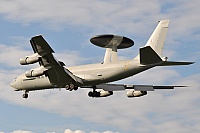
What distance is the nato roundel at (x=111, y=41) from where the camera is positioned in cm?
5422

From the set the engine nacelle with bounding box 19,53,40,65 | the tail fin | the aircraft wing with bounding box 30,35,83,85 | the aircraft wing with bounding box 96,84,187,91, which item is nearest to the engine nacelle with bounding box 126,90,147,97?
the aircraft wing with bounding box 96,84,187,91

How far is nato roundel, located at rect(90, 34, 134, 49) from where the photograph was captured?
178ft

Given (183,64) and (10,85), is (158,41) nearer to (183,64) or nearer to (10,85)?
(183,64)

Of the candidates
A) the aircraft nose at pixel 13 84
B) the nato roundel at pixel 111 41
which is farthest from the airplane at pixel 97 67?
the aircraft nose at pixel 13 84

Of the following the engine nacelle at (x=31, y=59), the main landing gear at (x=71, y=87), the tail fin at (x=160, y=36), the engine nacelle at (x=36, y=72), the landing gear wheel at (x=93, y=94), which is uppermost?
the tail fin at (x=160, y=36)

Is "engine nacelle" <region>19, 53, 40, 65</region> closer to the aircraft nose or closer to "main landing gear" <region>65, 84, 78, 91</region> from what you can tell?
"main landing gear" <region>65, 84, 78, 91</region>

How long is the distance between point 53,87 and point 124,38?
30.4 feet

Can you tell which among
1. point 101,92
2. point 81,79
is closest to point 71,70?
point 81,79

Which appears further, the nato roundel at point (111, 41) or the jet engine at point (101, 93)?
the jet engine at point (101, 93)

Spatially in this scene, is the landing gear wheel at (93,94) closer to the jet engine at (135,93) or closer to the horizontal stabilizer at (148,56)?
the jet engine at (135,93)

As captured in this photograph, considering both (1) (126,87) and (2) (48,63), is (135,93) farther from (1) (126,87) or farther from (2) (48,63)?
(2) (48,63)

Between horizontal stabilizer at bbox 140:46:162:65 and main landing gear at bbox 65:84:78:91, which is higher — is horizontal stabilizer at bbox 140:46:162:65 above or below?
above

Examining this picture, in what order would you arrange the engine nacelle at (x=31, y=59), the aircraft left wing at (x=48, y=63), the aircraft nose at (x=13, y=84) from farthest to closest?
the aircraft nose at (x=13, y=84), the engine nacelle at (x=31, y=59), the aircraft left wing at (x=48, y=63)

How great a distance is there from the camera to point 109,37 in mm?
54281
